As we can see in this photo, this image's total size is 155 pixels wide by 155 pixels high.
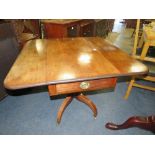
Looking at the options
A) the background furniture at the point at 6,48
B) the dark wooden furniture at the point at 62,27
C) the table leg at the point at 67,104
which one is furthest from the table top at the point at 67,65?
the dark wooden furniture at the point at 62,27

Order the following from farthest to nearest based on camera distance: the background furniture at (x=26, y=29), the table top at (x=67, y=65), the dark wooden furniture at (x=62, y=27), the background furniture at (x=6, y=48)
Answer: the dark wooden furniture at (x=62, y=27), the background furniture at (x=26, y=29), the background furniture at (x=6, y=48), the table top at (x=67, y=65)

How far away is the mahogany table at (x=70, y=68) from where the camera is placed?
845 millimetres

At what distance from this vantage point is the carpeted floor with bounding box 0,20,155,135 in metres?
1.46

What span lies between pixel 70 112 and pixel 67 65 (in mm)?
858

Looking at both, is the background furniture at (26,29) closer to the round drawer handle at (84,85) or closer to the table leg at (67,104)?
the table leg at (67,104)

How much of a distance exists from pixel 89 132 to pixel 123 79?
1270mm

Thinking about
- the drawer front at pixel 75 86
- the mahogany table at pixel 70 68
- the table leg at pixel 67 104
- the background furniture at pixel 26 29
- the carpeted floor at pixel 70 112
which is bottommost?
the carpeted floor at pixel 70 112

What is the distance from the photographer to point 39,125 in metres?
1.49

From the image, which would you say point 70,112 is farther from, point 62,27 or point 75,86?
point 62,27

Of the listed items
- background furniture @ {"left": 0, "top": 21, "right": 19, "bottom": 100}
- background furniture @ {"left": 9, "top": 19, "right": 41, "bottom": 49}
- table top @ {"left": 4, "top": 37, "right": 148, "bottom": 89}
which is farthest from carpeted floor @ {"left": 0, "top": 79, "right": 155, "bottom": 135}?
background furniture @ {"left": 9, "top": 19, "right": 41, "bottom": 49}

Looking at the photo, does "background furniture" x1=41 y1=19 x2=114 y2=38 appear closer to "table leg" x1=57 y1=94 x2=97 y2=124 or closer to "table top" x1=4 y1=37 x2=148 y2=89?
"table top" x1=4 y1=37 x2=148 y2=89

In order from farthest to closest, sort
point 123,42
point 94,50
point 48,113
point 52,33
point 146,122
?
point 123,42
point 52,33
point 48,113
point 94,50
point 146,122
